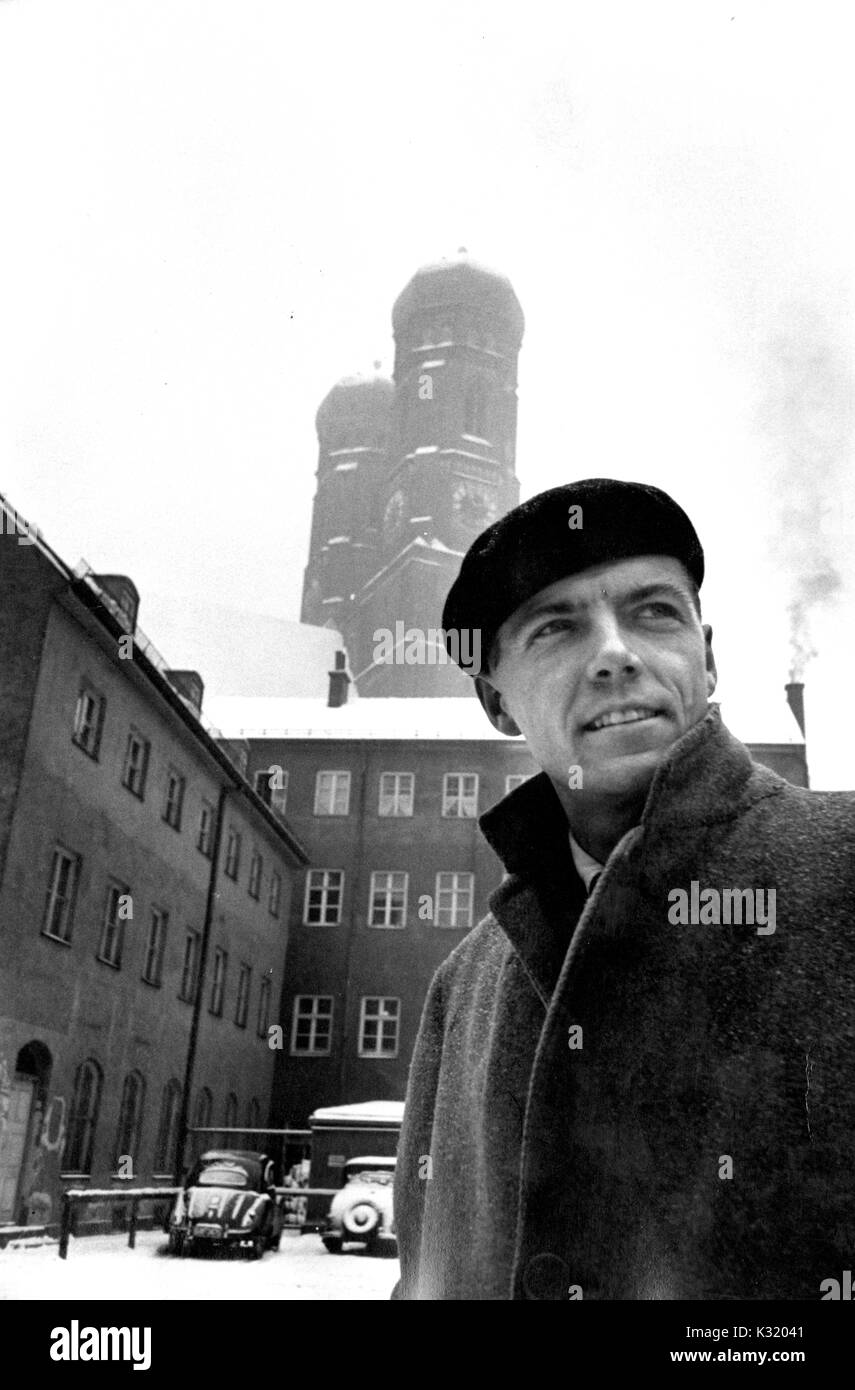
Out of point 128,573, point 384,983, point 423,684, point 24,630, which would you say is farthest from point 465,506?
point 24,630

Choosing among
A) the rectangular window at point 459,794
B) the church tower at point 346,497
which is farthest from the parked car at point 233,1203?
the church tower at point 346,497

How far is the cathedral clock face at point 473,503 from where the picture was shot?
52562 mm

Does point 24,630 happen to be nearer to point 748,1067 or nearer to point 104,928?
point 104,928

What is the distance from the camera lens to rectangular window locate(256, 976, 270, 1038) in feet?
81.2

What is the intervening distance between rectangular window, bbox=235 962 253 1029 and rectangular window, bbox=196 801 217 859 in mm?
3397

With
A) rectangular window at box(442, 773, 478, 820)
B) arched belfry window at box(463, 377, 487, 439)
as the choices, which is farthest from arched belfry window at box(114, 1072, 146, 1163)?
arched belfry window at box(463, 377, 487, 439)

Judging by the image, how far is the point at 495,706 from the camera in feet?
5.34

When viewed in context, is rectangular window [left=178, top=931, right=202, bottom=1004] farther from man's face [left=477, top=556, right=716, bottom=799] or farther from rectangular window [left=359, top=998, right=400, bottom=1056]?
man's face [left=477, top=556, right=716, bottom=799]

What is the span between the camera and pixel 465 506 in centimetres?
5297

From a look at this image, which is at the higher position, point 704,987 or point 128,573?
point 128,573

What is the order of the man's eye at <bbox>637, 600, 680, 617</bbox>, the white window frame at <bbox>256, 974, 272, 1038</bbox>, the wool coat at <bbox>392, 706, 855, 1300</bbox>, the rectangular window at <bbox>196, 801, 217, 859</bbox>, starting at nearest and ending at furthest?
1. the wool coat at <bbox>392, 706, 855, 1300</bbox>
2. the man's eye at <bbox>637, 600, 680, 617</bbox>
3. the rectangular window at <bbox>196, 801, 217, 859</bbox>
4. the white window frame at <bbox>256, 974, 272, 1038</bbox>

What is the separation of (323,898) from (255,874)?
13.2ft

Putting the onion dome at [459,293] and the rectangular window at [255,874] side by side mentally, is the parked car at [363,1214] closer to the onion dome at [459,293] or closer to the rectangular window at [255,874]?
the rectangular window at [255,874]

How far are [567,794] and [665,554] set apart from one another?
1.01 ft
